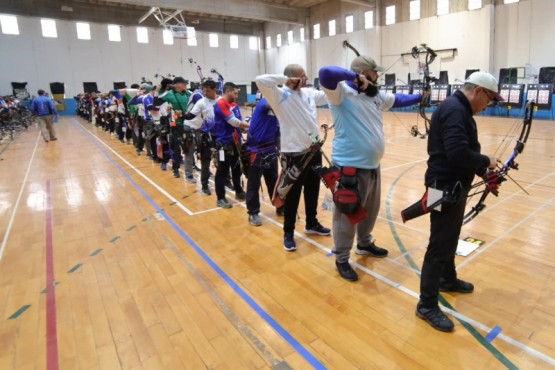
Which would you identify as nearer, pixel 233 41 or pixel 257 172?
pixel 257 172

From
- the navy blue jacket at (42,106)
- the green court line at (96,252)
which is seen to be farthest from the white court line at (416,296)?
the navy blue jacket at (42,106)

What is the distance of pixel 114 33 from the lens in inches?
956

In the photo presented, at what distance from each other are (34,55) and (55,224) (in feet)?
74.2

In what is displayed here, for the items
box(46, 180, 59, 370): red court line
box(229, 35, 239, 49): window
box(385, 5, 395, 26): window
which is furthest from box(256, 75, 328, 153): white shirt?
box(229, 35, 239, 49): window

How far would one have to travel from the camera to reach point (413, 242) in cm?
347

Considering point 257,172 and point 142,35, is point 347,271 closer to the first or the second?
point 257,172

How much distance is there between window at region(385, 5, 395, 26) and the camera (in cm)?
1917

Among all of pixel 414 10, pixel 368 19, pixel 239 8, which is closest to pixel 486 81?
pixel 414 10

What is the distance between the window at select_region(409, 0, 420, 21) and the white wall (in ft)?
46.9

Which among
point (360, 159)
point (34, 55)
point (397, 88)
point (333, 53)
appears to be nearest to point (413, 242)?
point (360, 159)

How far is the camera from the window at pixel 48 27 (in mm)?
22141

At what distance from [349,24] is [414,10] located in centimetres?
444

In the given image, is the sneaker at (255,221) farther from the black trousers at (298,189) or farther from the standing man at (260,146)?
the black trousers at (298,189)

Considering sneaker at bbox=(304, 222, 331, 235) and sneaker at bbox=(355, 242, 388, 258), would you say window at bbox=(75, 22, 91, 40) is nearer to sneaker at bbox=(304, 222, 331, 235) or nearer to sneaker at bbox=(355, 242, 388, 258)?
sneaker at bbox=(304, 222, 331, 235)
